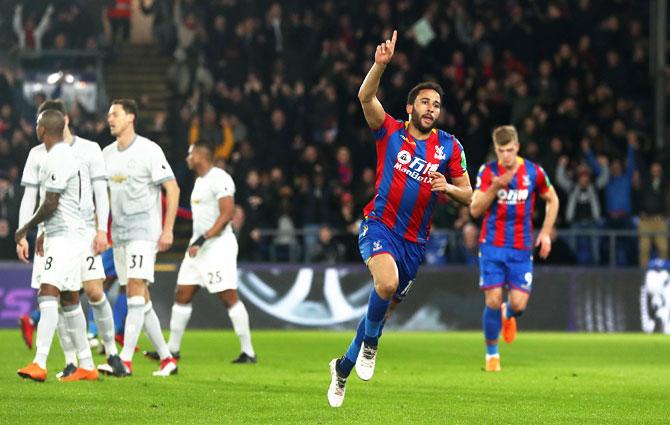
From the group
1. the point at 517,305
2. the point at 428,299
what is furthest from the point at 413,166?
the point at 428,299

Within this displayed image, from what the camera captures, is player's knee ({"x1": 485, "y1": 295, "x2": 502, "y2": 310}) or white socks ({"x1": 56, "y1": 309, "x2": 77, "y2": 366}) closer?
white socks ({"x1": 56, "y1": 309, "x2": 77, "y2": 366})

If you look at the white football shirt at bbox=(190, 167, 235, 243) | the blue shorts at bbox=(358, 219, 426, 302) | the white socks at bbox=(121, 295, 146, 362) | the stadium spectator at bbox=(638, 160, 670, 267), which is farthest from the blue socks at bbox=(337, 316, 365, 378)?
the stadium spectator at bbox=(638, 160, 670, 267)

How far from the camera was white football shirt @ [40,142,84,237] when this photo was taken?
11.3m

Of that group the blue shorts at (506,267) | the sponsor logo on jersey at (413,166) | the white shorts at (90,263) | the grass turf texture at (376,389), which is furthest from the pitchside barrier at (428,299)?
the sponsor logo on jersey at (413,166)

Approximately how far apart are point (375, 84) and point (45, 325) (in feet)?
12.1

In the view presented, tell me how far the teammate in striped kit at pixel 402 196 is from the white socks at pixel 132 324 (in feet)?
9.59

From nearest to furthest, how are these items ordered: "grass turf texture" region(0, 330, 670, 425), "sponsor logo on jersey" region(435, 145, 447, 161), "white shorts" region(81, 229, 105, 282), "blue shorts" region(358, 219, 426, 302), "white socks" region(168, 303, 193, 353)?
1. "grass turf texture" region(0, 330, 670, 425)
2. "blue shorts" region(358, 219, 426, 302)
3. "sponsor logo on jersey" region(435, 145, 447, 161)
4. "white shorts" region(81, 229, 105, 282)
5. "white socks" region(168, 303, 193, 353)

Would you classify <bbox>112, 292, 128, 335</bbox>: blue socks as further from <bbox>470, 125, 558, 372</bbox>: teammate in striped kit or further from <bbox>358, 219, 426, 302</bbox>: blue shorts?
<bbox>358, 219, 426, 302</bbox>: blue shorts

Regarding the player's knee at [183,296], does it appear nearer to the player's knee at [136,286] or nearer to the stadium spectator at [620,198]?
the player's knee at [136,286]

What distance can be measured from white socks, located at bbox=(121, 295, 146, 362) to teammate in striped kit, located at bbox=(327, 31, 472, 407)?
115 inches

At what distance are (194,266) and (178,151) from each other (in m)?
9.74

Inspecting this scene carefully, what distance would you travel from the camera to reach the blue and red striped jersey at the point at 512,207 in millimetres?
14039

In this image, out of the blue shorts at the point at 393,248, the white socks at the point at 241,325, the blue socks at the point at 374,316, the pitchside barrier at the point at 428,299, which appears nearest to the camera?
the blue socks at the point at 374,316

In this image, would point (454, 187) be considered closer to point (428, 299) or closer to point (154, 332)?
point (154, 332)
